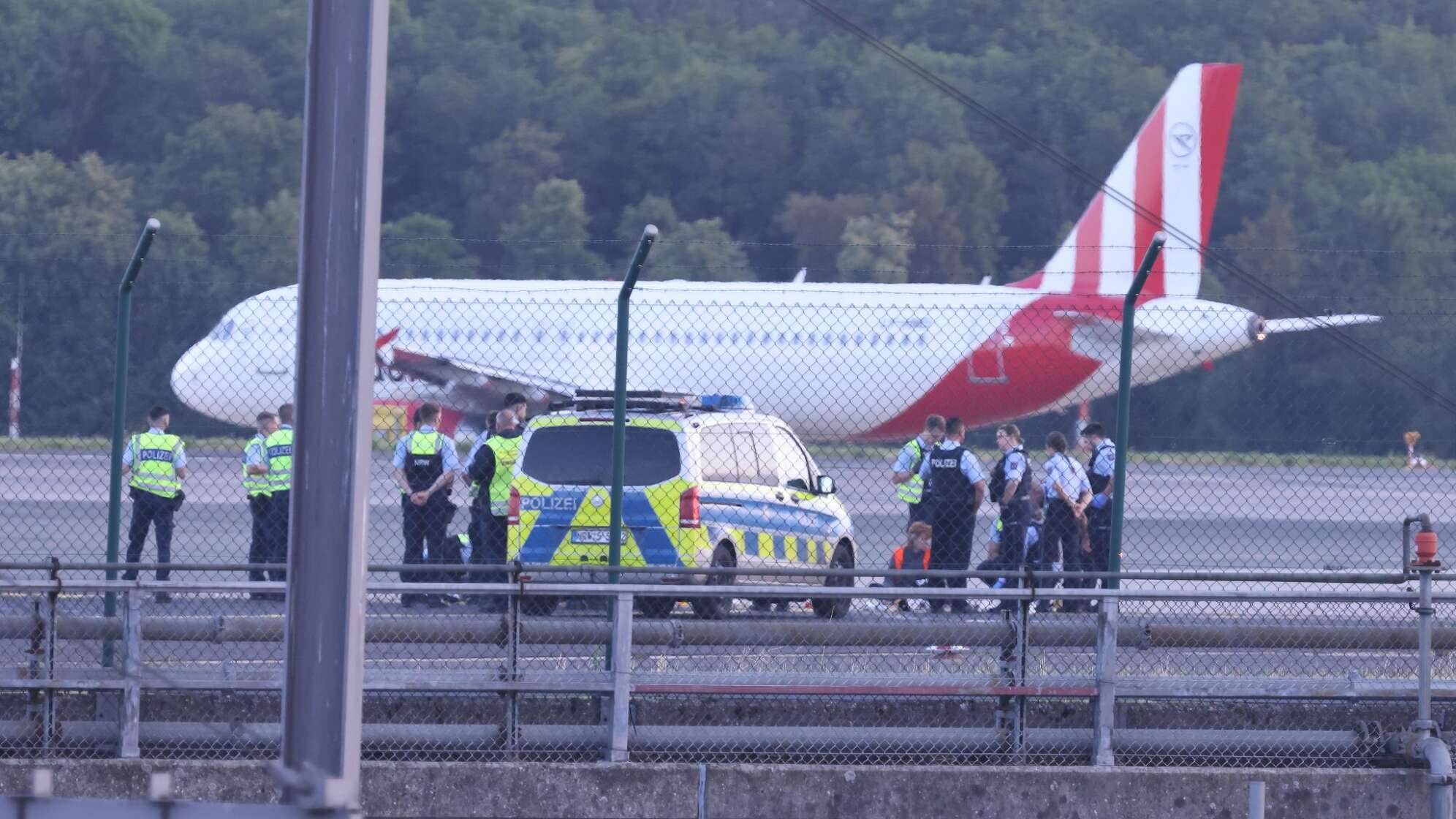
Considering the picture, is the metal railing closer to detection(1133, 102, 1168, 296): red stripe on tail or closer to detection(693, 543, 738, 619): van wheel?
detection(693, 543, 738, 619): van wheel

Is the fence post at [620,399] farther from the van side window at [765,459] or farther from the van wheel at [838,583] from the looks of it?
the van side window at [765,459]

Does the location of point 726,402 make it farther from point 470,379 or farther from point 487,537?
point 470,379

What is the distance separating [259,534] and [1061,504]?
5.59 m

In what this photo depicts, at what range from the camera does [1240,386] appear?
39.4ft

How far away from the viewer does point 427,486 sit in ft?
43.3

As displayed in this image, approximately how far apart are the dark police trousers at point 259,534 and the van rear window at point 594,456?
1807 mm

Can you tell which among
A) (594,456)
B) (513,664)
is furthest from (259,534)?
(513,664)

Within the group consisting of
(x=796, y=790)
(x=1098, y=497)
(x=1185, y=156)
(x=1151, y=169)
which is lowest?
(x=796, y=790)

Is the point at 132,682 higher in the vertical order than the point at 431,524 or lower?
lower

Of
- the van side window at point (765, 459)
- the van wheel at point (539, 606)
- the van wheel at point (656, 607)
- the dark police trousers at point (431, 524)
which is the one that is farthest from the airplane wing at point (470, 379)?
the van wheel at point (656, 607)

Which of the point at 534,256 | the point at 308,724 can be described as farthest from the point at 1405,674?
the point at 534,256

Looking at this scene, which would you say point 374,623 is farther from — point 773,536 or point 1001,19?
point 1001,19

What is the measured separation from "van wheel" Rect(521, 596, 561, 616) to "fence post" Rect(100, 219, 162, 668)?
208 centimetres

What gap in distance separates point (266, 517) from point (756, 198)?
4604cm
